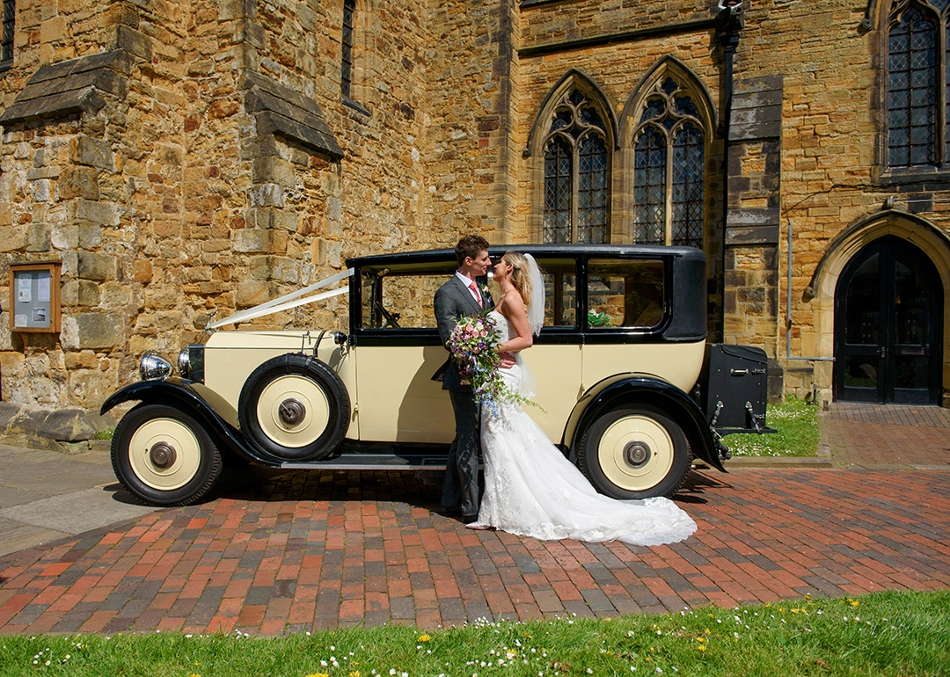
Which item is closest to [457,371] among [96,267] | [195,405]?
[195,405]

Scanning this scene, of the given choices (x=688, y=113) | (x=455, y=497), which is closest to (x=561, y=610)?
(x=455, y=497)

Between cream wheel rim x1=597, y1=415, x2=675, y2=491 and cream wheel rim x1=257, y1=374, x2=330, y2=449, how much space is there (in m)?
2.10

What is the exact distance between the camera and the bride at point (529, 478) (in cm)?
423

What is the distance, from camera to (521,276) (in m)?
4.48

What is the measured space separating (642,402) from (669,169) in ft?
30.0

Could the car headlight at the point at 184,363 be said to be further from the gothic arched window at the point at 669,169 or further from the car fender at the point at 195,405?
the gothic arched window at the point at 669,169

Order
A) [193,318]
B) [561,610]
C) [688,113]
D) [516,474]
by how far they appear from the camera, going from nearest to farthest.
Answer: [561,610] < [516,474] < [193,318] < [688,113]

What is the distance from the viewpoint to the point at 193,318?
28.2ft

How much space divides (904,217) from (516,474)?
10.1 meters

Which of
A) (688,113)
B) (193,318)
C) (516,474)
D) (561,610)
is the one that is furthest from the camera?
(688,113)

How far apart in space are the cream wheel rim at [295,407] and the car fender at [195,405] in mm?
199

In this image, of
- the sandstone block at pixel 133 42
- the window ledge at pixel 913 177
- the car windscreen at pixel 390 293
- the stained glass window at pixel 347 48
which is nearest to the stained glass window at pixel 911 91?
the window ledge at pixel 913 177

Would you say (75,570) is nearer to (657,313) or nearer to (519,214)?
(657,313)

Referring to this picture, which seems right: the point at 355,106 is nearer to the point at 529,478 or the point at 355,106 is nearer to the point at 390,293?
the point at 390,293
